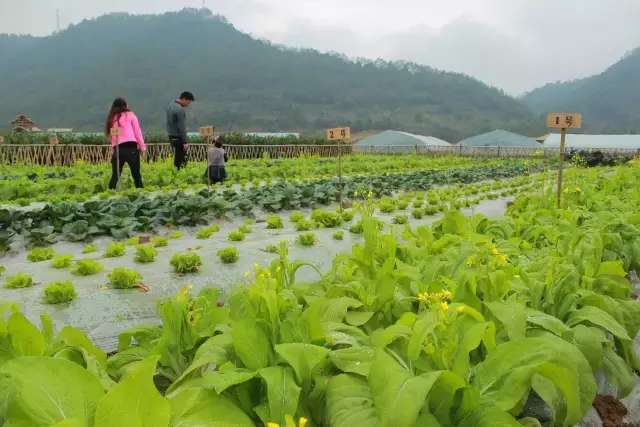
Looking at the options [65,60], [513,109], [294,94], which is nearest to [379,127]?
[294,94]

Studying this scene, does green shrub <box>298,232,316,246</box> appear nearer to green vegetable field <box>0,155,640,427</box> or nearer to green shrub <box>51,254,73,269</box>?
green vegetable field <box>0,155,640,427</box>

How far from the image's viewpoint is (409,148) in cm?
4909

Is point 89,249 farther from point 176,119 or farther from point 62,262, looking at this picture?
point 176,119

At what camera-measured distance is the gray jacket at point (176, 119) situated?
33.9ft

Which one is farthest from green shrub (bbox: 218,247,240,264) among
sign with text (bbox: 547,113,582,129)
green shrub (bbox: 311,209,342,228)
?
sign with text (bbox: 547,113,582,129)

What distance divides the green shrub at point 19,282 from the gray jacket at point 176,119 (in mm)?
6958

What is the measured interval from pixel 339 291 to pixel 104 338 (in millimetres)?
1386

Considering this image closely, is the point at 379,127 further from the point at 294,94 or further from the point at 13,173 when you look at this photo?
the point at 13,173

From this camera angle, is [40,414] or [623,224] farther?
[623,224]

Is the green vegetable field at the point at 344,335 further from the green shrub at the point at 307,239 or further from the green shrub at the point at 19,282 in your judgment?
the green shrub at the point at 307,239

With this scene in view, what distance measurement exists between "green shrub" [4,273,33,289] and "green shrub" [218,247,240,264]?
1326 mm

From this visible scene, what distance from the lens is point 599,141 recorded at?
179 ft

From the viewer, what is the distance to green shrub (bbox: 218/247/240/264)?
4219mm

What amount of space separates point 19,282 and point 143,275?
2.60ft
